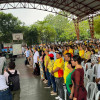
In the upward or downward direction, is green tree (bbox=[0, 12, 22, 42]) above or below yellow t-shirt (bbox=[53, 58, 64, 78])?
above

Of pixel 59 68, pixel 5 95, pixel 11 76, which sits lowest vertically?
pixel 5 95

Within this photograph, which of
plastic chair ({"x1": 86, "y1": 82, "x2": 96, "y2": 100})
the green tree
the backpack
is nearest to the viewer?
plastic chair ({"x1": 86, "y1": 82, "x2": 96, "y2": 100})

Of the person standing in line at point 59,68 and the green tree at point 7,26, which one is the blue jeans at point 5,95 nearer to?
the person standing in line at point 59,68

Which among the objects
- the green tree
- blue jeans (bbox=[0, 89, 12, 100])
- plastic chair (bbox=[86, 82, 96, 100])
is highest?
the green tree

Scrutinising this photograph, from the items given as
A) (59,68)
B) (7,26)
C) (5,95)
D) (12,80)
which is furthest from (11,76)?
(7,26)

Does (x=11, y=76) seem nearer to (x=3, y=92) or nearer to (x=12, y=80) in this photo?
(x=12, y=80)

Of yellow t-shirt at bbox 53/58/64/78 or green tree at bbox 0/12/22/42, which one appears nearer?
yellow t-shirt at bbox 53/58/64/78

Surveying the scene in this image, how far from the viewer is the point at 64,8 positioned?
19.5 metres

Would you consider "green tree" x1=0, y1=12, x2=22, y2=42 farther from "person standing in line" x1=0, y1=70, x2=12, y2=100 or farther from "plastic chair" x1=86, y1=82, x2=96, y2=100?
"plastic chair" x1=86, y1=82, x2=96, y2=100

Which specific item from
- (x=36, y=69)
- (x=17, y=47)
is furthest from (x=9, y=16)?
(x=36, y=69)

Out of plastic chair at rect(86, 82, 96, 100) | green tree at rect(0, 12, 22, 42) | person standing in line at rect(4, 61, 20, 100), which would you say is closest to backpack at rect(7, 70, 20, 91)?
person standing in line at rect(4, 61, 20, 100)

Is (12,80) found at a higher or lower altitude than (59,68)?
lower

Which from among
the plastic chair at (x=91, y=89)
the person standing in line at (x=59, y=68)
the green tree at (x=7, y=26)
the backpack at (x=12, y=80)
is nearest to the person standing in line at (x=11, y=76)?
the backpack at (x=12, y=80)

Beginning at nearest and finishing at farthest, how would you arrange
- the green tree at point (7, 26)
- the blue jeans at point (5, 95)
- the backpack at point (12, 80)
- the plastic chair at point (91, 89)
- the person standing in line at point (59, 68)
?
the plastic chair at point (91, 89) < the blue jeans at point (5, 95) < the person standing in line at point (59, 68) < the backpack at point (12, 80) < the green tree at point (7, 26)
